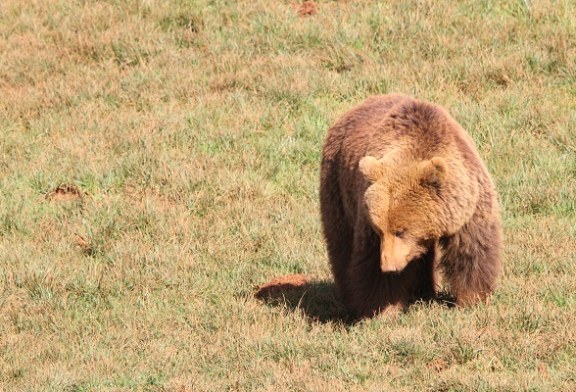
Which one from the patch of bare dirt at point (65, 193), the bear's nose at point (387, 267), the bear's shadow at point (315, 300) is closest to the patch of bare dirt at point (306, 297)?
the bear's shadow at point (315, 300)

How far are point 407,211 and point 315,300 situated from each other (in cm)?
169

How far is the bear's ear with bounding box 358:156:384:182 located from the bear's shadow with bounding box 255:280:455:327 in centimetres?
114

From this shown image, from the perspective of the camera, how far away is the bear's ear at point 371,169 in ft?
21.7

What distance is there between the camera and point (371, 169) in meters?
6.62

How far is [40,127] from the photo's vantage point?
1143 cm

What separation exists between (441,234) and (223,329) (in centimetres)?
173

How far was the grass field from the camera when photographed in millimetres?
6742

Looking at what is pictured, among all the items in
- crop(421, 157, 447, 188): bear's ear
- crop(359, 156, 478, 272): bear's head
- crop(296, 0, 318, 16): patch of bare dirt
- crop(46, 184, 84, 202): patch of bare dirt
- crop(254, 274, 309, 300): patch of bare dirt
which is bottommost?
crop(46, 184, 84, 202): patch of bare dirt

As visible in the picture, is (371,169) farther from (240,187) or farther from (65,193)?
(65,193)

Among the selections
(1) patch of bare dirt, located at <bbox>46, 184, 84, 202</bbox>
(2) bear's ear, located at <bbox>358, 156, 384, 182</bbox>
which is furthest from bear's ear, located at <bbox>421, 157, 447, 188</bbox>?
(1) patch of bare dirt, located at <bbox>46, 184, 84, 202</bbox>

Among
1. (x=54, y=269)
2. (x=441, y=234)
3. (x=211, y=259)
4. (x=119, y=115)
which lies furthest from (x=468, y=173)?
(x=119, y=115)

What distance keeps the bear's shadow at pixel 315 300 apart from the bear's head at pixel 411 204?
86 centimetres

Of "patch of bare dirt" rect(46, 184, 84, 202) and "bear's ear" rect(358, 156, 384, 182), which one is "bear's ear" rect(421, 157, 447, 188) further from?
"patch of bare dirt" rect(46, 184, 84, 202)

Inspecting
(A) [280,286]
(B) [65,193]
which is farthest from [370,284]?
(B) [65,193]
